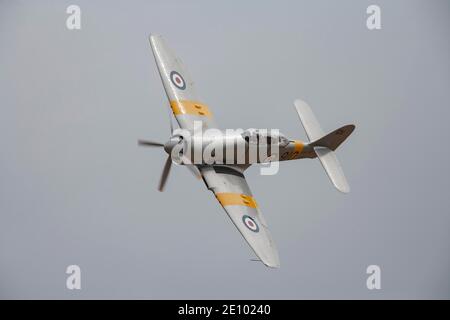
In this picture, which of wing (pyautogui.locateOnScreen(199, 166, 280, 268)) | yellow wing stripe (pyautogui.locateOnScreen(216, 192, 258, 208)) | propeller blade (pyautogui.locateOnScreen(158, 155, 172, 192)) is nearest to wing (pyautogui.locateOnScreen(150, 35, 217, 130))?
propeller blade (pyautogui.locateOnScreen(158, 155, 172, 192))

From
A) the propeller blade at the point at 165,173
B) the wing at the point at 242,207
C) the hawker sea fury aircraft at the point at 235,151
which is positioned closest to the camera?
the wing at the point at 242,207

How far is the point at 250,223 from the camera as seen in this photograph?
24688 millimetres

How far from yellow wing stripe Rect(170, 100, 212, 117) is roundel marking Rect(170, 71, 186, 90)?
0.70 metres

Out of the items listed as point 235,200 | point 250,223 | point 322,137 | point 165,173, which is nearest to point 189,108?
point 165,173

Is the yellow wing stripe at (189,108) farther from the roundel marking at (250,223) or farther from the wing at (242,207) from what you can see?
the roundel marking at (250,223)

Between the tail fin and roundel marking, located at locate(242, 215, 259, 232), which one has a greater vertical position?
the tail fin

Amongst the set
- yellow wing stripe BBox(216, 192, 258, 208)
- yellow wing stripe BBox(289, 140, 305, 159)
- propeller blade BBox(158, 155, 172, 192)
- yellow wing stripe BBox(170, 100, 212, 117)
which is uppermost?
yellow wing stripe BBox(170, 100, 212, 117)

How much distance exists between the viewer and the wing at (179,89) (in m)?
27.4

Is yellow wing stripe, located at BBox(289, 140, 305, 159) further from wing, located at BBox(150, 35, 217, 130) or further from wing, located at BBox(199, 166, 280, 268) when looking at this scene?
wing, located at BBox(150, 35, 217, 130)

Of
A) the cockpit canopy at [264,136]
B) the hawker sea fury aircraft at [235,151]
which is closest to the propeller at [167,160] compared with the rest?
the hawker sea fury aircraft at [235,151]

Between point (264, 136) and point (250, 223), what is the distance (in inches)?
121

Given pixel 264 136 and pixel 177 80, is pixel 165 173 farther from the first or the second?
pixel 177 80

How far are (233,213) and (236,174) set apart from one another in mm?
1963

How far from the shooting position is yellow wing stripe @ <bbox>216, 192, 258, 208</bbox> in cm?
2533
